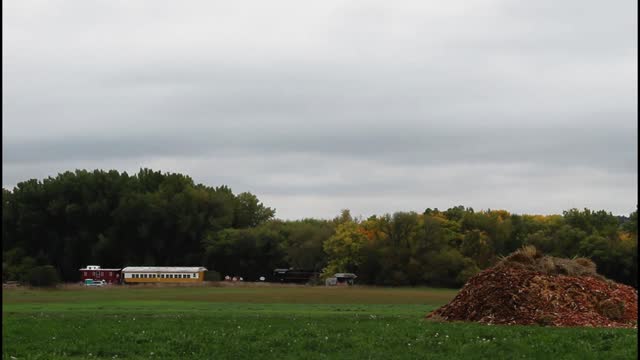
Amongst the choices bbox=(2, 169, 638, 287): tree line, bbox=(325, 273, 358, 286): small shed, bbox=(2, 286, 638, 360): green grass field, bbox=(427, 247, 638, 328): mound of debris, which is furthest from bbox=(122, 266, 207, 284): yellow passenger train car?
bbox=(2, 286, 638, 360): green grass field

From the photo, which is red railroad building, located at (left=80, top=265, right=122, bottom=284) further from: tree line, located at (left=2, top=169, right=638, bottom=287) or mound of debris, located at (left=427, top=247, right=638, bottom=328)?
mound of debris, located at (left=427, top=247, right=638, bottom=328)

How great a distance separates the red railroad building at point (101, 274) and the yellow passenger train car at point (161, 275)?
4.04 m

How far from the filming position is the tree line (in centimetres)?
12838

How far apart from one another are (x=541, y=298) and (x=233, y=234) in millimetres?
110848

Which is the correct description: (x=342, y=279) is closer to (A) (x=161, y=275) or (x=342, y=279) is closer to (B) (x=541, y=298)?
(A) (x=161, y=275)

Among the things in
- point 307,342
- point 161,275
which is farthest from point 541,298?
point 161,275

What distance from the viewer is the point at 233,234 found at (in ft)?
479

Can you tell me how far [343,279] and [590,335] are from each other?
4213 inches

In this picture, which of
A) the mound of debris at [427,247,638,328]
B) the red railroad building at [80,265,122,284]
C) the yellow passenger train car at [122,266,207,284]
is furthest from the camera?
the red railroad building at [80,265,122,284]

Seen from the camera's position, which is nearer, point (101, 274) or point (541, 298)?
point (541, 298)

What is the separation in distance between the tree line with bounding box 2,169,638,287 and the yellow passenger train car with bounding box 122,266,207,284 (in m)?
3.32

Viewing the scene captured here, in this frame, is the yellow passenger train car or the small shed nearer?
the small shed

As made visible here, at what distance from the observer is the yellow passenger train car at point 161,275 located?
135 meters

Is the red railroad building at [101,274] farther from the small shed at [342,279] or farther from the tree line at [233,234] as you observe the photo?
the small shed at [342,279]
